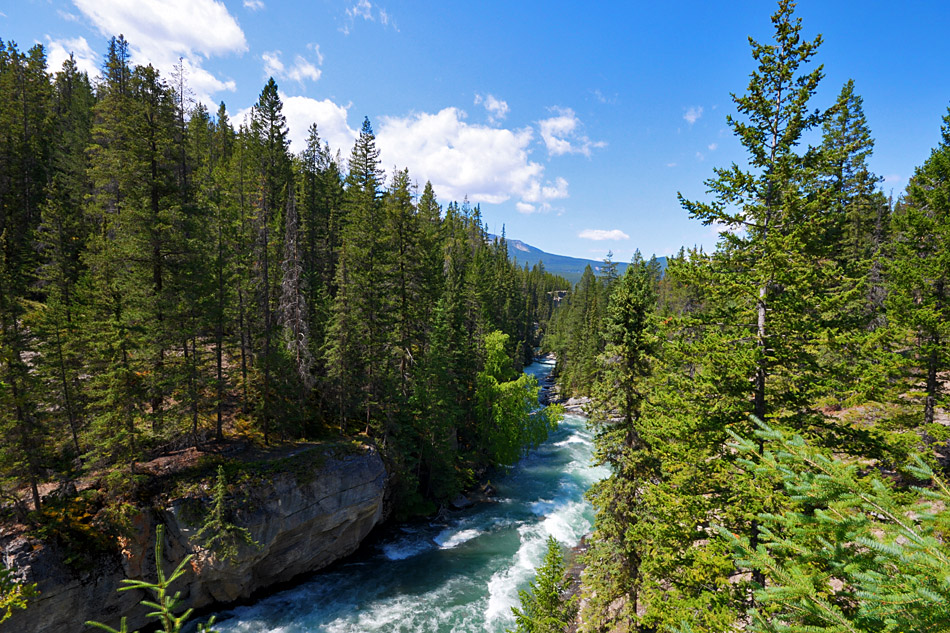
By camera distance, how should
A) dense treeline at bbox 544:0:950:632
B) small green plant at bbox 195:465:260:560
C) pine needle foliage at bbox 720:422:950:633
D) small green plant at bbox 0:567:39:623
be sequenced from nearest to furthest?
pine needle foliage at bbox 720:422:950:633 < dense treeline at bbox 544:0:950:632 < small green plant at bbox 0:567:39:623 < small green plant at bbox 195:465:260:560

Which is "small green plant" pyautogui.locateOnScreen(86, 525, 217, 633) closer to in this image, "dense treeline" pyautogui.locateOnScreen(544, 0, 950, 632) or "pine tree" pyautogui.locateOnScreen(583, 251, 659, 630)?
"dense treeline" pyautogui.locateOnScreen(544, 0, 950, 632)

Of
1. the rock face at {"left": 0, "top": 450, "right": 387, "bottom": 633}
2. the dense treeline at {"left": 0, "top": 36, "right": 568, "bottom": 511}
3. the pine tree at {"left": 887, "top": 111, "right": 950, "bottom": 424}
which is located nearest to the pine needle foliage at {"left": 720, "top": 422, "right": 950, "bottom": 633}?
the pine tree at {"left": 887, "top": 111, "right": 950, "bottom": 424}

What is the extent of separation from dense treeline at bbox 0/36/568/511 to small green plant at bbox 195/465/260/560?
422 centimetres

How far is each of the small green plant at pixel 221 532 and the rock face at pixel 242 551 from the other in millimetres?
422

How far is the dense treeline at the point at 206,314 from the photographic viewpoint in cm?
1747

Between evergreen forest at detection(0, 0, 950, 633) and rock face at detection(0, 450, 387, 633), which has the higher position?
evergreen forest at detection(0, 0, 950, 633)

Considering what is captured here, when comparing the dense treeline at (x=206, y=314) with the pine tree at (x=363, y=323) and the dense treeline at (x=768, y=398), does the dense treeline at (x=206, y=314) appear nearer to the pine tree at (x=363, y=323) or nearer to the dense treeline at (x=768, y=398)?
the pine tree at (x=363, y=323)

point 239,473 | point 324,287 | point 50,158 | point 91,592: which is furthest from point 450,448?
point 50,158

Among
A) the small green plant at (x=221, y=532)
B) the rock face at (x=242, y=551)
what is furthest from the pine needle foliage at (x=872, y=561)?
the small green plant at (x=221, y=532)

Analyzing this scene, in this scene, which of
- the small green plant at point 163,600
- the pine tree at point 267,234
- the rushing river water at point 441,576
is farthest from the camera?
the pine tree at point 267,234

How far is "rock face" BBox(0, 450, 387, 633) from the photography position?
1514 cm

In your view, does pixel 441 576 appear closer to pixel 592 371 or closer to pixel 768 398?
pixel 592 371

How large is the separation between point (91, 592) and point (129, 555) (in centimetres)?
150

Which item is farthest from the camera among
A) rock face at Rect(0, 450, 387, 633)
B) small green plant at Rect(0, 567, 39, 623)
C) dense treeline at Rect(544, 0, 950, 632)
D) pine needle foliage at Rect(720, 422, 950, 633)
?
rock face at Rect(0, 450, 387, 633)
